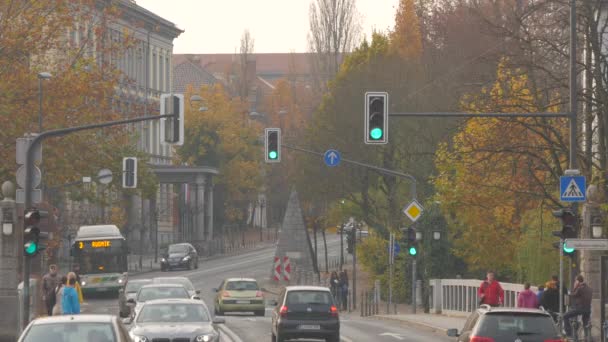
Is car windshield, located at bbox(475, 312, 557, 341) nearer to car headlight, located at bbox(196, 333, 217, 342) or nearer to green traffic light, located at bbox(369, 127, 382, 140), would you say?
car headlight, located at bbox(196, 333, 217, 342)

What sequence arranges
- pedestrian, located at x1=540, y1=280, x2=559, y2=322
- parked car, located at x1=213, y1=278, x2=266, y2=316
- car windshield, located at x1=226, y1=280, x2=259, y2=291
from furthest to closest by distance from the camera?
car windshield, located at x1=226, y1=280, x2=259, y2=291 → parked car, located at x1=213, y1=278, x2=266, y2=316 → pedestrian, located at x1=540, y1=280, x2=559, y2=322

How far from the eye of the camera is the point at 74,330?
18781mm

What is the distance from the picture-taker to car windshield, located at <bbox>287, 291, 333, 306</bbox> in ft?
101

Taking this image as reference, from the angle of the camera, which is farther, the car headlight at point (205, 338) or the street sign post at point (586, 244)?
the street sign post at point (586, 244)

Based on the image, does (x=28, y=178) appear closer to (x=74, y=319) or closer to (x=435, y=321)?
(x=74, y=319)

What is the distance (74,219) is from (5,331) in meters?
50.0

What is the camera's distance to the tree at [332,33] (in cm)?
11181

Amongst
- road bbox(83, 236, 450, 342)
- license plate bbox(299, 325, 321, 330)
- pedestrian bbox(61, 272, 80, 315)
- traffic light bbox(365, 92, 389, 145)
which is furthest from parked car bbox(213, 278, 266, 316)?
traffic light bbox(365, 92, 389, 145)

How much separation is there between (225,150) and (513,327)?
98887mm

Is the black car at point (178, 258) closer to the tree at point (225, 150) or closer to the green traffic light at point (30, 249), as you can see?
the tree at point (225, 150)

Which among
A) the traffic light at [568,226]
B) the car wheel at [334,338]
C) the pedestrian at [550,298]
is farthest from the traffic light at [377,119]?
the pedestrian at [550,298]

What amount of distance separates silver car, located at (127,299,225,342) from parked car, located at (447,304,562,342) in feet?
20.4

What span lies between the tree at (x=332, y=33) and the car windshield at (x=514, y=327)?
298 feet

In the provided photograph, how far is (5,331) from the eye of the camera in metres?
30.9
